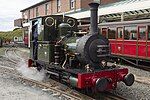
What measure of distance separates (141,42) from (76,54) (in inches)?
260

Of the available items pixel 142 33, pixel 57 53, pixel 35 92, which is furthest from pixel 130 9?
pixel 35 92

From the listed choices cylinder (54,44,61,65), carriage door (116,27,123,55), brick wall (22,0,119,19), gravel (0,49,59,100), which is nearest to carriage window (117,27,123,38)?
carriage door (116,27,123,55)

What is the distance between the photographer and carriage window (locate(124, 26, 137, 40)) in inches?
610

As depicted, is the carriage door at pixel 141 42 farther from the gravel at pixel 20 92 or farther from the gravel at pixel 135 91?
the gravel at pixel 20 92

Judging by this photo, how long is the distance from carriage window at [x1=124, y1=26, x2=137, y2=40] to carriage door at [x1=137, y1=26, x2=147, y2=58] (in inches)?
13.7

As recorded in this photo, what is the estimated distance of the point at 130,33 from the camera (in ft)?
52.1

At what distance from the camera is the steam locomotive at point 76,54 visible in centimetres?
875

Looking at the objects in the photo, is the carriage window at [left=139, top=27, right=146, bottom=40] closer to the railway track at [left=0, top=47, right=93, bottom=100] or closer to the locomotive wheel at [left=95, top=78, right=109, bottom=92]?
the railway track at [left=0, top=47, right=93, bottom=100]

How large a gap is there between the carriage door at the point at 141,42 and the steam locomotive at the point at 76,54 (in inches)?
185

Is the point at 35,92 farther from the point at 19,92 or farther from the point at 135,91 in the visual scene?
the point at 135,91

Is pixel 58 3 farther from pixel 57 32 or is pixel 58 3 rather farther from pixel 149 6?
pixel 57 32

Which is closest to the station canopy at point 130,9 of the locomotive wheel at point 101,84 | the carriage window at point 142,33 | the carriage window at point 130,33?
the carriage window at point 130,33

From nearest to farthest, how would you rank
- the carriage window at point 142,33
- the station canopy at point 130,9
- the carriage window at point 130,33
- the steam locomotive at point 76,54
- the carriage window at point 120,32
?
the steam locomotive at point 76,54 → the carriage window at point 142,33 → the carriage window at point 130,33 → the carriage window at point 120,32 → the station canopy at point 130,9

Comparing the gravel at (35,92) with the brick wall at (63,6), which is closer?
the gravel at (35,92)
